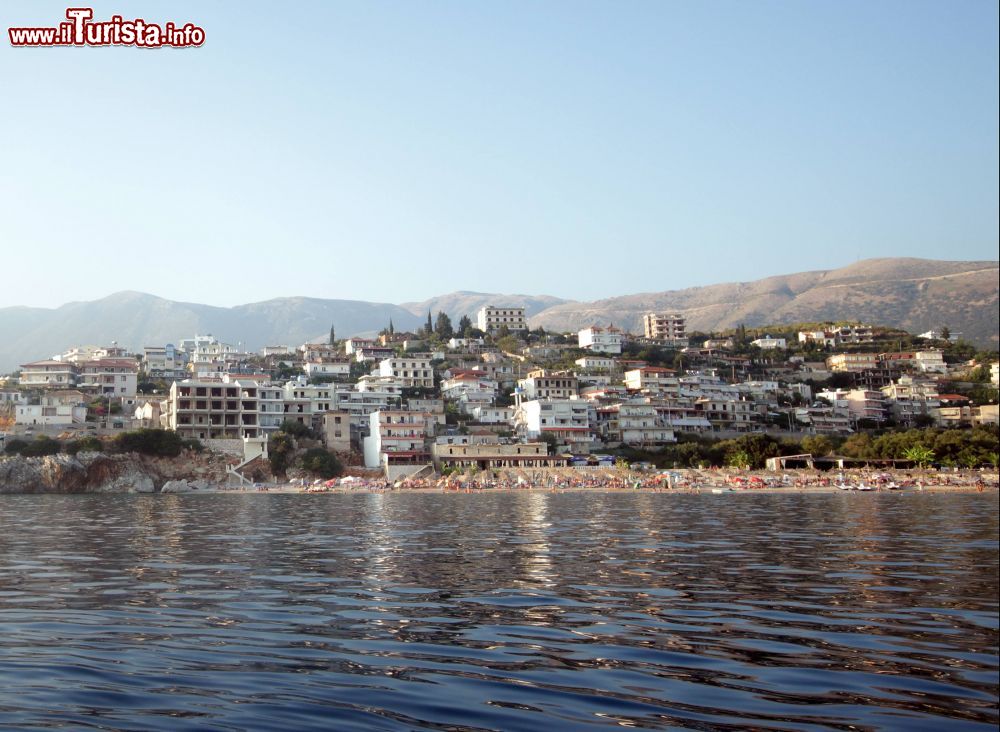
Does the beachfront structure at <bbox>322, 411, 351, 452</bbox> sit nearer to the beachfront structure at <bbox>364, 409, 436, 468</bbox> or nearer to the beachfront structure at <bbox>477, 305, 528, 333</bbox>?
the beachfront structure at <bbox>364, 409, 436, 468</bbox>

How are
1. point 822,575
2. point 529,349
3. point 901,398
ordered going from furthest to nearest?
point 529,349
point 901,398
point 822,575

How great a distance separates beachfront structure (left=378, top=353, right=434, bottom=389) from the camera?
316ft

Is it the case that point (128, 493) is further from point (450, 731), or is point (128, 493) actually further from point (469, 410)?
point (450, 731)

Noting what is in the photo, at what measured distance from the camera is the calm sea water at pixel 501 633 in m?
7.57

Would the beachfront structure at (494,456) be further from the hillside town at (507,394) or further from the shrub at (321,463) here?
the shrub at (321,463)

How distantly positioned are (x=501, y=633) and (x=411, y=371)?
8691cm

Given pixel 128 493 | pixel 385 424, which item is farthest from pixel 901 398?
pixel 128 493

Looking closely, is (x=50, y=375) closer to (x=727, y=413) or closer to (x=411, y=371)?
(x=411, y=371)

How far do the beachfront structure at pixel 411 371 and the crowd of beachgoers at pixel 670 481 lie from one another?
27564mm

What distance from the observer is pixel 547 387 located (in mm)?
91938

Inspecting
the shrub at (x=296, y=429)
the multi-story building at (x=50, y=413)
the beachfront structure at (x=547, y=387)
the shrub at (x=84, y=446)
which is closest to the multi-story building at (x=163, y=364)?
the multi-story building at (x=50, y=413)

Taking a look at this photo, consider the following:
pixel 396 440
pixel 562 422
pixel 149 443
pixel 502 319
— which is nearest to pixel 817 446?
pixel 562 422

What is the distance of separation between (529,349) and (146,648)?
107493mm

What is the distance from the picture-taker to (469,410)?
87.5 meters
